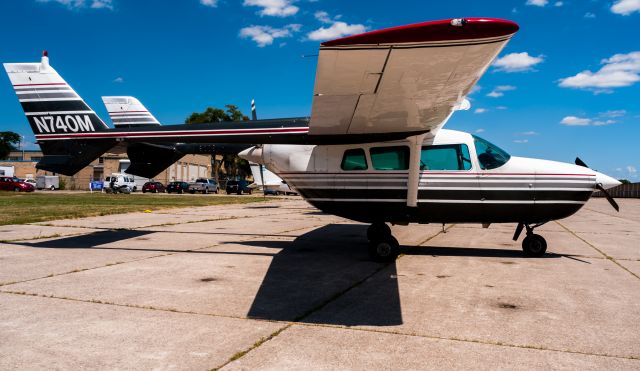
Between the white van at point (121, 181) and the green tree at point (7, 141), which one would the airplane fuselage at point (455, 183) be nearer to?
the white van at point (121, 181)

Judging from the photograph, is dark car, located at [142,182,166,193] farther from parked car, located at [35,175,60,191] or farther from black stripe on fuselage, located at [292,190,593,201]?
black stripe on fuselage, located at [292,190,593,201]

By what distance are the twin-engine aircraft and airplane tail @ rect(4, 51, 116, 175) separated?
0.9 inches

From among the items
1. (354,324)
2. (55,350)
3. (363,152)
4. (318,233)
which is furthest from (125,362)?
(318,233)

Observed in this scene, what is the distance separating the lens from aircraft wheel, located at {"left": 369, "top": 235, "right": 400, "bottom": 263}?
7906 mm

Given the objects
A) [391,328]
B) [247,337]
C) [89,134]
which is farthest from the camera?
[89,134]

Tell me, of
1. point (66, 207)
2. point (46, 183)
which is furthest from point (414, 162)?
point (46, 183)

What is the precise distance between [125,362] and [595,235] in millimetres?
13555

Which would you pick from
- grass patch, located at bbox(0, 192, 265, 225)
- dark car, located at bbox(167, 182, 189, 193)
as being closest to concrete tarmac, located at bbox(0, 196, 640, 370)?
grass patch, located at bbox(0, 192, 265, 225)

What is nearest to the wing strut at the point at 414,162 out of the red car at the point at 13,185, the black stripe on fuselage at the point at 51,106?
the black stripe on fuselage at the point at 51,106

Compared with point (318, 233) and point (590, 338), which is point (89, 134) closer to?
point (318, 233)

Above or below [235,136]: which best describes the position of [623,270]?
below

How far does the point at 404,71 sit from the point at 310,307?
291 cm

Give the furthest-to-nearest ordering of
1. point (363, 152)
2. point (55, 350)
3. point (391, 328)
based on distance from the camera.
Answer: point (363, 152) → point (391, 328) → point (55, 350)

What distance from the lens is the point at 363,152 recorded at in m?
8.41
